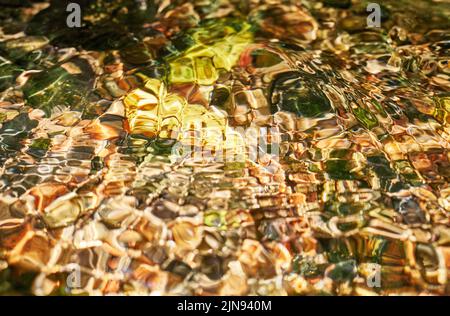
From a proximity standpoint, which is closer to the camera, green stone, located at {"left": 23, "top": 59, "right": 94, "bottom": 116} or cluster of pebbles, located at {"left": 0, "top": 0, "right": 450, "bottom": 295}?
cluster of pebbles, located at {"left": 0, "top": 0, "right": 450, "bottom": 295}

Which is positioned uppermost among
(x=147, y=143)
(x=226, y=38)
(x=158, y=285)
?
(x=226, y=38)

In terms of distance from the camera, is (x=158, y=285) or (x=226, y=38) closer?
(x=158, y=285)

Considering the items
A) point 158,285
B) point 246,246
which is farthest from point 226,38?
point 158,285

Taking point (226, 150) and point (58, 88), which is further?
point (58, 88)

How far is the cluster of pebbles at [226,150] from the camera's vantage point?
90.8 inches

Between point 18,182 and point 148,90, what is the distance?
3.49 ft

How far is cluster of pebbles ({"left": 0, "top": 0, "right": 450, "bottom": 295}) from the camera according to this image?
7.57ft

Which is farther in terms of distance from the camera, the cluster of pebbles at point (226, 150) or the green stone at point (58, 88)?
the green stone at point (58, 88)

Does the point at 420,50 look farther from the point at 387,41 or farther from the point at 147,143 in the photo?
the point at 147,143

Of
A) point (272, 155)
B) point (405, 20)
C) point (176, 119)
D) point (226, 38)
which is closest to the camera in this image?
point (272, 155)

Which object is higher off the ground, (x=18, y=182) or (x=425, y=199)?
(x=18, y=182)

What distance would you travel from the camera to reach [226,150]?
290 cm

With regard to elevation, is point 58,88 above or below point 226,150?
above

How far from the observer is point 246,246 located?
2385mm
